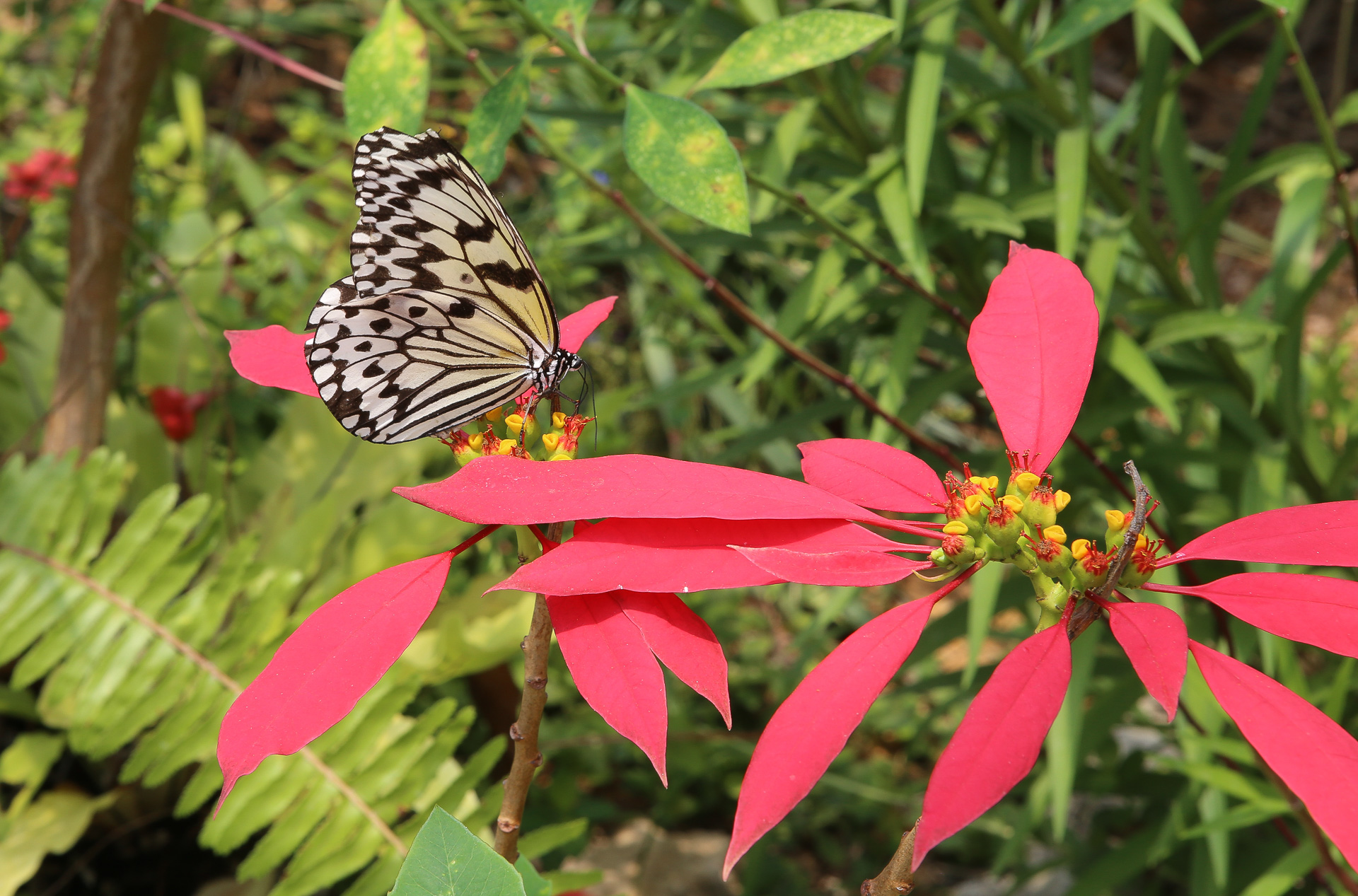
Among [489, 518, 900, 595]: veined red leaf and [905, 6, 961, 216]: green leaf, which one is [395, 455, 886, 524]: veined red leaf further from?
[905, 6, 961, 216]: green leaf

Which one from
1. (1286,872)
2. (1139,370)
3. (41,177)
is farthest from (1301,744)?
(41,177)

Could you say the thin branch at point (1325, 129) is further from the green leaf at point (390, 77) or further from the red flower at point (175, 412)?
the red flower at point (175, 412)

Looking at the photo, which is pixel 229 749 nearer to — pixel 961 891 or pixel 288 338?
pixel 288 338

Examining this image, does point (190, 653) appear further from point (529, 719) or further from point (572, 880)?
point (529, 719)

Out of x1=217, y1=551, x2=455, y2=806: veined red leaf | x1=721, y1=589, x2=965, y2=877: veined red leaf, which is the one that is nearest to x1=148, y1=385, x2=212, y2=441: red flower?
x1=217, y1=551, x2=455, y2=806: veined red leaf

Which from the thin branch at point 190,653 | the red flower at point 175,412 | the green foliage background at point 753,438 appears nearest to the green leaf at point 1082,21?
the green foliage background at point 753,438

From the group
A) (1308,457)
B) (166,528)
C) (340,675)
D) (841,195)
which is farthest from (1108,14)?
(166,528)
